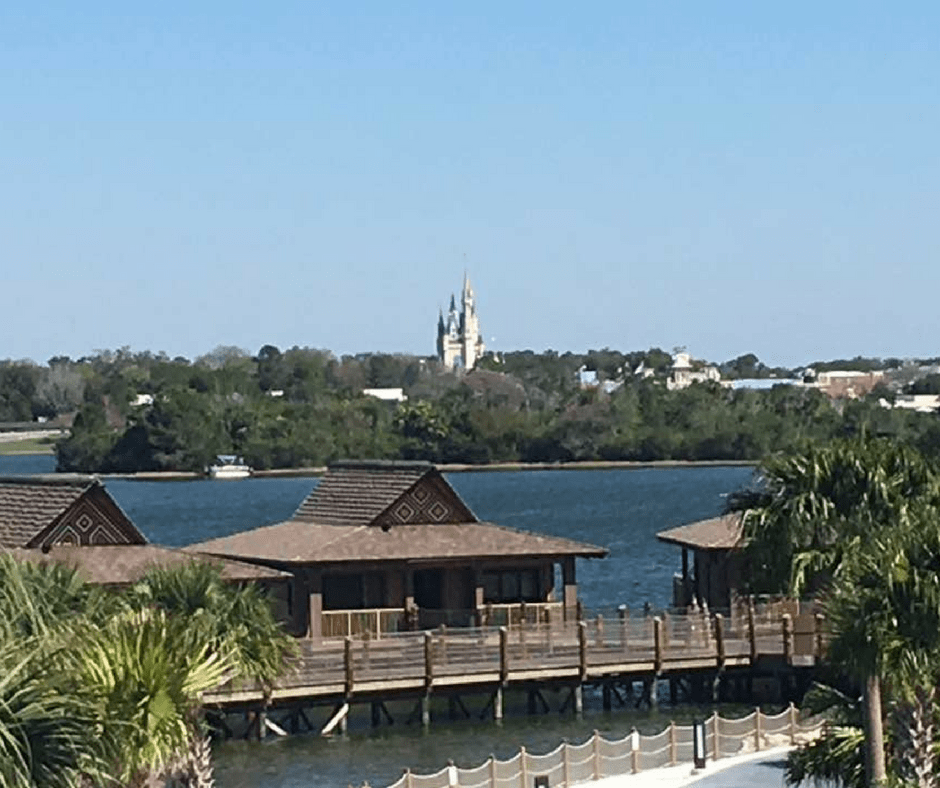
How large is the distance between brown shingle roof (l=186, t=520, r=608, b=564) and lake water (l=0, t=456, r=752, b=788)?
340 centimetres

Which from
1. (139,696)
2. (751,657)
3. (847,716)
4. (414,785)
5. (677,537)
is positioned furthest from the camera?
(677,537)

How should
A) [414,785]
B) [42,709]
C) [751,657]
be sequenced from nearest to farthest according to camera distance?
[42,709], [414,785], [751,657]

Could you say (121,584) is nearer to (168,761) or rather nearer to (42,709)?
(168,761)

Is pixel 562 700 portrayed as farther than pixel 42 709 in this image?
Yes

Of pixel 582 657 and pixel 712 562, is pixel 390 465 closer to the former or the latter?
pixel 712 562

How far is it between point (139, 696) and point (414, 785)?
1450 cm

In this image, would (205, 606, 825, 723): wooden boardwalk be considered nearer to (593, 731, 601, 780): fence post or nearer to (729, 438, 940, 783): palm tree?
(593, 731, 601, 780): fence post

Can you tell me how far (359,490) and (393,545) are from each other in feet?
11.5

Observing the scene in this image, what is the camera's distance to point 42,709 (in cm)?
2109

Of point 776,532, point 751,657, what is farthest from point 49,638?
point 751,657

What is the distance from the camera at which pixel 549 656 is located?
52.6 meters

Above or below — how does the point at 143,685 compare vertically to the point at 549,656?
above

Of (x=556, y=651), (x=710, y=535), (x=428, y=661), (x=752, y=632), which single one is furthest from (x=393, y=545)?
(x=752, y=632)

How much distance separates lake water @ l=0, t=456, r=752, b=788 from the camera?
47656 mm
